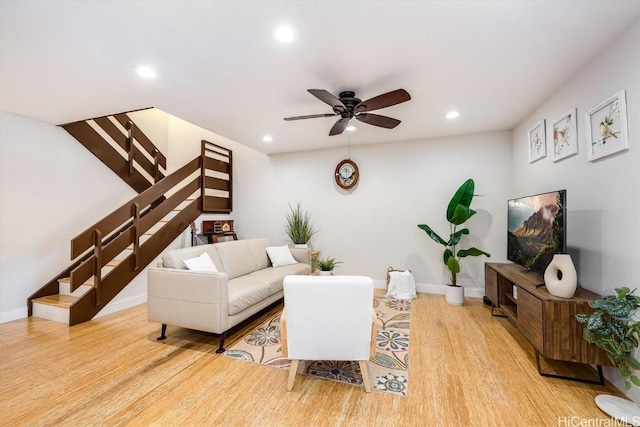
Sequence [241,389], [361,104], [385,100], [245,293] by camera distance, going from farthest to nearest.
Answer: [245,293]
[361,104]
[385,100]
[241,389]

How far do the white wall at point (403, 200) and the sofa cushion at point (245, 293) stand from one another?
6.91 feet

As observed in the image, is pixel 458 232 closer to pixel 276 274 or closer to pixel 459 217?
pixel 459 217

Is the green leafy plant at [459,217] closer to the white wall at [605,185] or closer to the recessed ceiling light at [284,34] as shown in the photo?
the white wall at [605,185]

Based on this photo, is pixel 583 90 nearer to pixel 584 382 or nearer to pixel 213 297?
pixel 584 382

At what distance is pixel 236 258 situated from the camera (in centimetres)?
381

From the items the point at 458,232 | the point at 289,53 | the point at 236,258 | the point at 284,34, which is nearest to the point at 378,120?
the point at 289,53

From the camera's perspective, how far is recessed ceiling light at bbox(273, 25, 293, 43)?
1.89 meters

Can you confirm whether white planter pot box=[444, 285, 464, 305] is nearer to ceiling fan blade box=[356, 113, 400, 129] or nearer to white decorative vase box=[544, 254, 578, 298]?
white decorative vase box=[544, 254, 578, 298]

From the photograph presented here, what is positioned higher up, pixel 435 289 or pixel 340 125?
pixel 340 125

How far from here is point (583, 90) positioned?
→ 2.46 metres

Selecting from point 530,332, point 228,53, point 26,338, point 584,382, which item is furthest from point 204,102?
point 584,382

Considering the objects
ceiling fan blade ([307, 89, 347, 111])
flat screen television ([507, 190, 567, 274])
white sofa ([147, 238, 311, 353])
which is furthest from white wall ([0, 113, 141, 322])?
flat screen television ([507, 190, 567, 274])

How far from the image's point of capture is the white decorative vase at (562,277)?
2100 millimetres

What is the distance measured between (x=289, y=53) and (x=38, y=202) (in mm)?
3960
